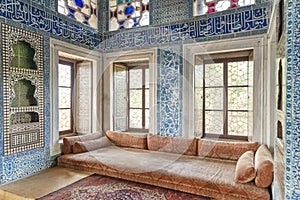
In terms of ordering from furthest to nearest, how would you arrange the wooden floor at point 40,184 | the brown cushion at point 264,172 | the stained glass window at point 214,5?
the stained glass window at point 214,5 → the wooden floor at point 40,184 → the brown cushion at point 264,172

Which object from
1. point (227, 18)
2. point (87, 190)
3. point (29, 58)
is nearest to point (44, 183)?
point (87, 190)

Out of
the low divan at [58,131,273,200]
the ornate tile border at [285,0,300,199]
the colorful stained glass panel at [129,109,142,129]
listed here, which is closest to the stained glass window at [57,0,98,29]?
the colorful stained glass panel at [129,109,142,129]

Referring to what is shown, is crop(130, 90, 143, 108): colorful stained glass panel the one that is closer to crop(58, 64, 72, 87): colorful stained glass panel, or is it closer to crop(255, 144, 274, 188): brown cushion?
crop(58, 64, 72, 87): colorful stained glass panel

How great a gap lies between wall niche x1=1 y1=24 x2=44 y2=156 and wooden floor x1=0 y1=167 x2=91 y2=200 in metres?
0.41

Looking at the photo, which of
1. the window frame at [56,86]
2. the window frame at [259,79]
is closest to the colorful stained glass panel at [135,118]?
the window frame at [56,86]

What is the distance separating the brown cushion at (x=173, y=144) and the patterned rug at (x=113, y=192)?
918 mm

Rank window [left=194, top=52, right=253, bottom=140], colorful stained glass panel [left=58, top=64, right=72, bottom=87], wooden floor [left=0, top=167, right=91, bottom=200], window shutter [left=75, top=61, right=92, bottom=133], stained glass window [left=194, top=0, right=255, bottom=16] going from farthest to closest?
window shutter [left=75, top=61, right=92, bottom=133] → colorful stained glass panel [left=58, top=64, right=72, bottom=87] → window [left=194, top=52, right=253, bottom=140] → stained glass window [left=194, top=0, right=255, bottom=16] → wooden floor [left=0, top=167, right=91, bottom=200]

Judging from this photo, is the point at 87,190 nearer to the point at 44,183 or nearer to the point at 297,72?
the point at 44,183

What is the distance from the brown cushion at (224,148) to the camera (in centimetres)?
292

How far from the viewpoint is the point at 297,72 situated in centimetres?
125

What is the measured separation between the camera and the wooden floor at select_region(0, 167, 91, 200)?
2.32 m

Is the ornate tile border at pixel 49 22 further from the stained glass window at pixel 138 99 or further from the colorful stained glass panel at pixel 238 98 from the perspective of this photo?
the colorful stained glass panel at pixel 238 98

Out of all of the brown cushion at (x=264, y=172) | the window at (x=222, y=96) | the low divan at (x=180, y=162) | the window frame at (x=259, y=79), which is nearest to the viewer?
the brown cushion at (x=264, y=172)

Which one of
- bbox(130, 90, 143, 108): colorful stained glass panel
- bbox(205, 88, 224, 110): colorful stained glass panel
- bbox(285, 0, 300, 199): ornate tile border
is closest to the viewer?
bbox(285, 0, 300, 199): ornate tile border
